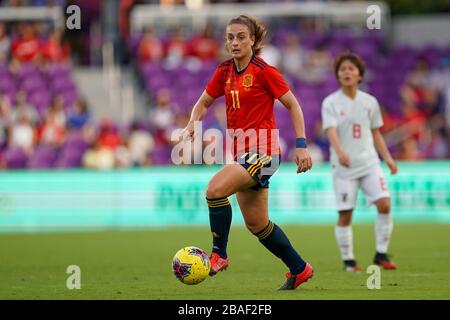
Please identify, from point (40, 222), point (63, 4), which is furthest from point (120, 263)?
point (63, 4)

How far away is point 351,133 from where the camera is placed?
1193 cm

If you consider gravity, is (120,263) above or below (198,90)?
below

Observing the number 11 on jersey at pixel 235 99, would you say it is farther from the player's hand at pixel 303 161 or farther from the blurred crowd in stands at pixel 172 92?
the blurred crowd in stands at pixel 172 92

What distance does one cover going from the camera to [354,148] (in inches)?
468

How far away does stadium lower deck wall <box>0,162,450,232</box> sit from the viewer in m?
20.0

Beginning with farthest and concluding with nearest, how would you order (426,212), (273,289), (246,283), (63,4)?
(63,4) → (426,212) → (246,283) → (273,289)

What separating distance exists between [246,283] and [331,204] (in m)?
10.2

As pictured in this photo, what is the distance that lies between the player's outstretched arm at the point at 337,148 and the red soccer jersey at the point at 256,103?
2436 mm

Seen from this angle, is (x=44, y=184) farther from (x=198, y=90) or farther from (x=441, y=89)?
(x=441, y=89)

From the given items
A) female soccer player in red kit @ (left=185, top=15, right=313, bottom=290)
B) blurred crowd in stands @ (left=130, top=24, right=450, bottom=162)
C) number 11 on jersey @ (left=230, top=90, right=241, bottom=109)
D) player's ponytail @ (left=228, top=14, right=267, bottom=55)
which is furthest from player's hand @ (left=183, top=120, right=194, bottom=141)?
blurred crowd in stands @ (left=130, top=24, right=450, bottom=162)

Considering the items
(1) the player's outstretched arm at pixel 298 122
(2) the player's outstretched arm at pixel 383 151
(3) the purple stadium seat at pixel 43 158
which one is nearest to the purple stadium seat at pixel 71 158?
(3) the purple stadium seat at pixel 43 158

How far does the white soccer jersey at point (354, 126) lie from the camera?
11867 millimetres

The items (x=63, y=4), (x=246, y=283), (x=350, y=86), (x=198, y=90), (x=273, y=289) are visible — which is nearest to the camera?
(x=273, y=289)

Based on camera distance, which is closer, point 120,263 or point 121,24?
point 120,263
